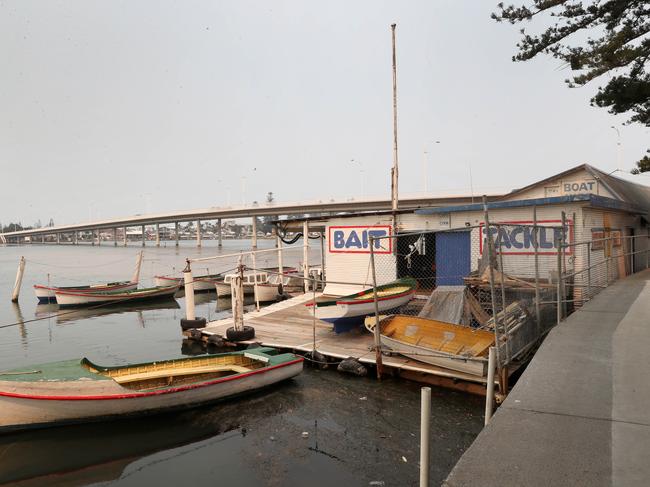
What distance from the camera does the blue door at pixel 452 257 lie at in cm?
1548

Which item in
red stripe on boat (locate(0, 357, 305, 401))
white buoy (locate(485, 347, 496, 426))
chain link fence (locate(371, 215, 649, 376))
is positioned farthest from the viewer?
chain link fence (locate(371, 215, 649, 376))

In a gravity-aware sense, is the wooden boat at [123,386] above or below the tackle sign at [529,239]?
below

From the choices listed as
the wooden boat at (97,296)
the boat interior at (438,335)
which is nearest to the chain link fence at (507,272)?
the boat interior at (438,335)

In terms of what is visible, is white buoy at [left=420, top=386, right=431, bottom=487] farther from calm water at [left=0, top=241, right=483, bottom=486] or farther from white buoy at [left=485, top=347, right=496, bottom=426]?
calm water at [left=0, top=241, right=483, bottom=486]

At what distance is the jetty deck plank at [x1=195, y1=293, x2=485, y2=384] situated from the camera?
10.4 meters

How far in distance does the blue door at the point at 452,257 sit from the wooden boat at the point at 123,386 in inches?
276

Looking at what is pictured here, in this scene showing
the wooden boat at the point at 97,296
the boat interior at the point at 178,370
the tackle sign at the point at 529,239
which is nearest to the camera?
the boat interior at the point at 178,370

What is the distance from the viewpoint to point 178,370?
404 inches

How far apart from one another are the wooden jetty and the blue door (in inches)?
155

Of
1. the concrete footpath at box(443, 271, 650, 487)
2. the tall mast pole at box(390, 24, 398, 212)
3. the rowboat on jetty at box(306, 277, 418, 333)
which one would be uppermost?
the tall mast pole at box(390, 24, 398, 212)

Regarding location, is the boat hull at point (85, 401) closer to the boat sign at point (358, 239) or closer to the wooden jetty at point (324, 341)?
the wooden jetty at point (324, 341)

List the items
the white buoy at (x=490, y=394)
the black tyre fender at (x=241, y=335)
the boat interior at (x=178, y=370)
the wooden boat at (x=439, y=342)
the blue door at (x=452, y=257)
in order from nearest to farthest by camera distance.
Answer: the white buoy at (x=490, y=394) < the wooden boat at (x=439, y=342) < the boat interior at (x=178, y=370) < the black tyre fender at (x=241, y=335) < the blue door at (x=452, y=257)

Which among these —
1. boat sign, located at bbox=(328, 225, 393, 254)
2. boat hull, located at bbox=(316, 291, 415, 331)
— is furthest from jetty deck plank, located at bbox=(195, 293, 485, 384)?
boat sign, located at bbox=(328, 225, 393, 254)

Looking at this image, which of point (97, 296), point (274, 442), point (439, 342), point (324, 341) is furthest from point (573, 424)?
point (97, 296)
